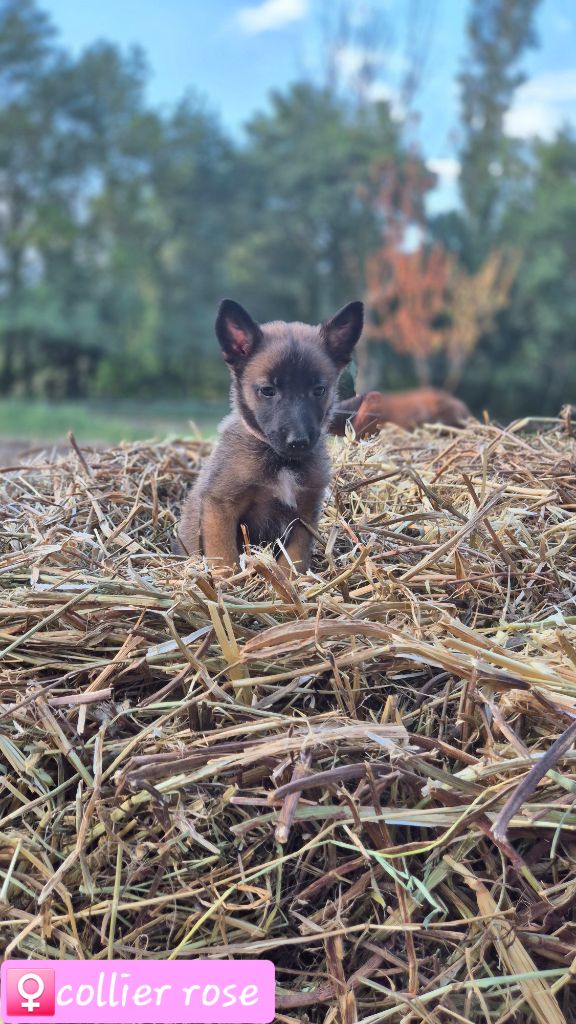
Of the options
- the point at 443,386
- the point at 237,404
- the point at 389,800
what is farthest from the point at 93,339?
the point at 389,800

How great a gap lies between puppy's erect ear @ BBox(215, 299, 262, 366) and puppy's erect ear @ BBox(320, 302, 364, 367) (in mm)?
324

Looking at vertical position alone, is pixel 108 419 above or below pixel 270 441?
below

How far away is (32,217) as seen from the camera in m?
34.3

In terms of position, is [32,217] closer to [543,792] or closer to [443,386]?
[443,386]

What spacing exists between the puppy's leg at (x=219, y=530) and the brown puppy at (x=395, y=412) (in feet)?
3.77

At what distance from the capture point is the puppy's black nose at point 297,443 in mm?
3726

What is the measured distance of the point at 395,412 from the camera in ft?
30.5

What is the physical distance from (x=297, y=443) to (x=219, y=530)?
0.49m

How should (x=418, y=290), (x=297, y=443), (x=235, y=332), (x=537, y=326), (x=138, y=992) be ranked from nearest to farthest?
(x=138, y=992) → (x=297, y=443) → (x=235, y=332) → (x=418, y=290) → (x=537, y=326)

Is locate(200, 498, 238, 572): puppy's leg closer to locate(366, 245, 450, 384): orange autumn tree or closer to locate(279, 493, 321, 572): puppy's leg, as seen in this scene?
locate(279, 493, 321, 572): puppy's leg

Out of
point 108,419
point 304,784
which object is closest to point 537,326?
point 108,419

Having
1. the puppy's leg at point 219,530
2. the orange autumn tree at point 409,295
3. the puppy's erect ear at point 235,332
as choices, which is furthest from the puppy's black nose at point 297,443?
the orange autumn tree at point 409,295

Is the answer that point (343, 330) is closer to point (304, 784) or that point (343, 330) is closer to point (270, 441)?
point (270, 441)

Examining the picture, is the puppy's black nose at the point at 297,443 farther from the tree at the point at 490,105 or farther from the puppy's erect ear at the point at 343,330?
the tree at the point at 490,105
